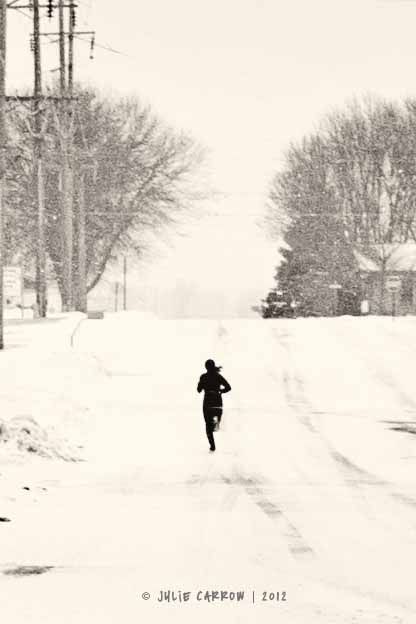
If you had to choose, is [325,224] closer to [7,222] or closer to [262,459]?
[7,222]

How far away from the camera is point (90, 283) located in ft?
234

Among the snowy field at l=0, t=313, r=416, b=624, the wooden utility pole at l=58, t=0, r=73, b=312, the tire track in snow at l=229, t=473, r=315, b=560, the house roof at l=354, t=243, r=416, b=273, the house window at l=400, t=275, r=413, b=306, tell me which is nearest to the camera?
the snowy field at l=0, t=313, r=416, b=624

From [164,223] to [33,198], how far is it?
9642 millimetres

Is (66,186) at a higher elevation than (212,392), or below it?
higher

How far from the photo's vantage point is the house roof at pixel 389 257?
74500 mm

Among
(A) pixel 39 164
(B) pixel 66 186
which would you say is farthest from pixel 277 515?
(B) pixel 66 186

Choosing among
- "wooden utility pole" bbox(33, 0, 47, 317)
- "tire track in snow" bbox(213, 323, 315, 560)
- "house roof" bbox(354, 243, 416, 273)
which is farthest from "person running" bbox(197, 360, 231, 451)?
"house roof" bbox(354, 243, 416, 273)

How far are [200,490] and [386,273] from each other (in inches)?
2517

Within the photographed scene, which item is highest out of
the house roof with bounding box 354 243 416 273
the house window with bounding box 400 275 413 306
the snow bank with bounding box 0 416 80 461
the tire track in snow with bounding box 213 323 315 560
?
the house roof with bounding box 354 243 416 273

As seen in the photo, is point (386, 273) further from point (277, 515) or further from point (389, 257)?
point (277, 515)

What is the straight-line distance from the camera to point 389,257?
75.8 metres

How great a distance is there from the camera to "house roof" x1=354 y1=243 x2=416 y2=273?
244 feet

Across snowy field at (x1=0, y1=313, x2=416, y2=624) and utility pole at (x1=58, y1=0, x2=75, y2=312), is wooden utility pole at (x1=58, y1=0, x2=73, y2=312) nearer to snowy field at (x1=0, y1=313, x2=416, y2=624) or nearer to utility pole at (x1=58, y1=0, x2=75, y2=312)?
utility pole at (x1=58, y1=0, x2=75, y2=312)

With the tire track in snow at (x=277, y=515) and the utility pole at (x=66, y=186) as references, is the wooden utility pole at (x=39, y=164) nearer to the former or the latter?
the utility pole at (x=66, y=186)
